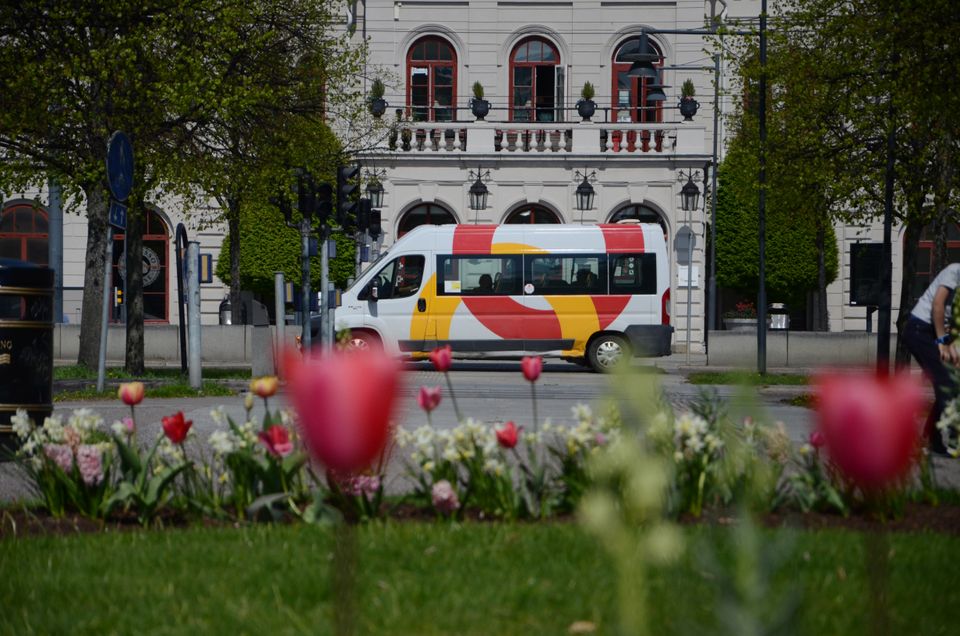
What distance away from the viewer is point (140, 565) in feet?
15.6

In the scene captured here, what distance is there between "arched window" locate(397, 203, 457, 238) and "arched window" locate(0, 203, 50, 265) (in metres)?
10.7

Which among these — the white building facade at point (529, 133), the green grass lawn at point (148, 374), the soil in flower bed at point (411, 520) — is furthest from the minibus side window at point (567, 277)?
the soil in flower bed at point (411, 520)

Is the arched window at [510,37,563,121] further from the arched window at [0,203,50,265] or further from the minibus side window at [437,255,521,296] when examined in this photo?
the arched window at [0,203,50,265]

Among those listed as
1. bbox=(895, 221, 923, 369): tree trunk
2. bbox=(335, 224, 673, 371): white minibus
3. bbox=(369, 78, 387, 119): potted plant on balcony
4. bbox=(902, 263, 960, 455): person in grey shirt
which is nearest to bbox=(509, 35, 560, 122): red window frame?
bbox=(369, 78, 387, 119): potted plant on balcony

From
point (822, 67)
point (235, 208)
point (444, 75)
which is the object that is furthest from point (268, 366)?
point (444, 75)

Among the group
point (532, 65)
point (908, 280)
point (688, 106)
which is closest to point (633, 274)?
point (908, 280)

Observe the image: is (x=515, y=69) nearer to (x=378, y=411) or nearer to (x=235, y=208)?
(x=235, y=208)

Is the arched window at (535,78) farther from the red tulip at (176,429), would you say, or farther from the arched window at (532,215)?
the red tulip at (176,429)

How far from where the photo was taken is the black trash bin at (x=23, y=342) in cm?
857

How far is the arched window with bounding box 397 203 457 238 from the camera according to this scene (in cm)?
3638

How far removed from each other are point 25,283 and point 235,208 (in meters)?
18.0

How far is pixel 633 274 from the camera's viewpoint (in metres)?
24.7

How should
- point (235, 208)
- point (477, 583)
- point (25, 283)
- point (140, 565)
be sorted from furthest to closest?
point (235, 208), point (25, 283), point (140, 565), point (477, 583)

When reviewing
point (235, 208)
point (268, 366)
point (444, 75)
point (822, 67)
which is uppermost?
point (444, 75)
